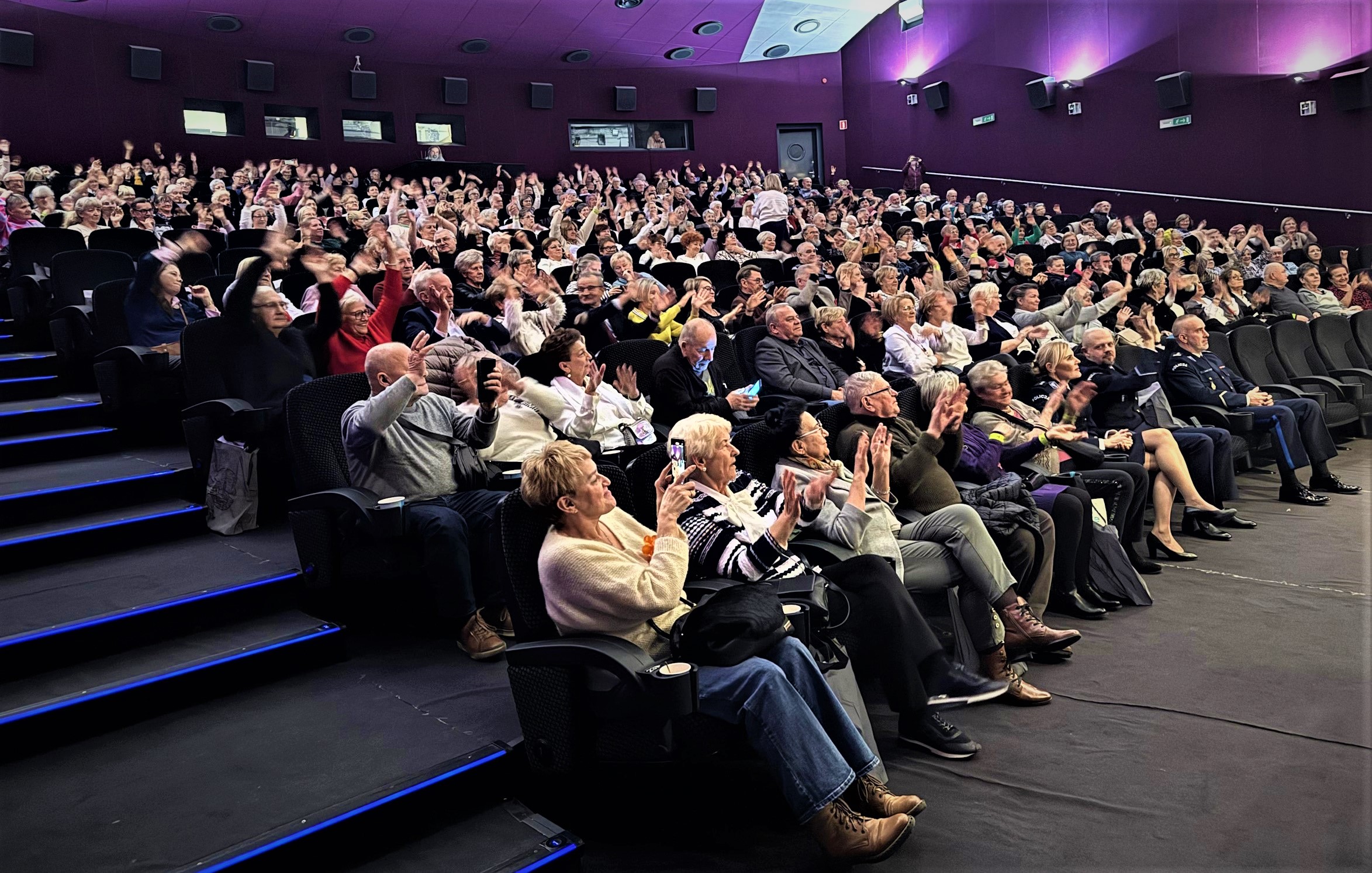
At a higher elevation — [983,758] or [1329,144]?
[1329,144]

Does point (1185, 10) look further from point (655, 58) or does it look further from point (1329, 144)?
point (655, 58)

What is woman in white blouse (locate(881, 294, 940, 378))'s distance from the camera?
4.30 m

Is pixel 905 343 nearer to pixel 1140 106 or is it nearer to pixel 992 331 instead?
pixel 992 331

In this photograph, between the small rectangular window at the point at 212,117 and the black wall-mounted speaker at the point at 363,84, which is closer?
the small rectangular window at the point at 212,117

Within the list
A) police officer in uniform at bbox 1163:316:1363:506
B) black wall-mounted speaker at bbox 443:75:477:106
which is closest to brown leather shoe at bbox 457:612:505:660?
police officer in uniform at bbox 1163:316:1363:506

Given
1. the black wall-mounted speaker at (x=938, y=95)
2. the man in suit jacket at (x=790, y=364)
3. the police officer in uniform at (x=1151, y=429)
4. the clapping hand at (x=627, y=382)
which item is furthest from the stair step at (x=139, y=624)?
the black wall-mounted speaker at (x=938, y=95)

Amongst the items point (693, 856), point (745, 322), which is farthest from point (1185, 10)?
point (693, 856)

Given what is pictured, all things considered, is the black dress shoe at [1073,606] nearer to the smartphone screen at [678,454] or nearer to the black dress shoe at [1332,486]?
the smartphone screen at [678,454]

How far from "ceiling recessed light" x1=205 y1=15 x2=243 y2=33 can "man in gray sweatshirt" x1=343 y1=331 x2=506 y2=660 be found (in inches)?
388

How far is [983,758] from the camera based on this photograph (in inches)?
90.0

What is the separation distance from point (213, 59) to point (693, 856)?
11.6m

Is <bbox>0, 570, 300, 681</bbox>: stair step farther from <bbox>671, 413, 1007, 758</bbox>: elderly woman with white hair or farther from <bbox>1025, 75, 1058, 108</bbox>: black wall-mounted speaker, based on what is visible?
<bbox>1025, 75, 1058, 108</bbox>: black wall-mounted speaker

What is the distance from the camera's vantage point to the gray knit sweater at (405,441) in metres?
2.53

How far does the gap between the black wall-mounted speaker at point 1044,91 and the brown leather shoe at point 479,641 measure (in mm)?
11060
